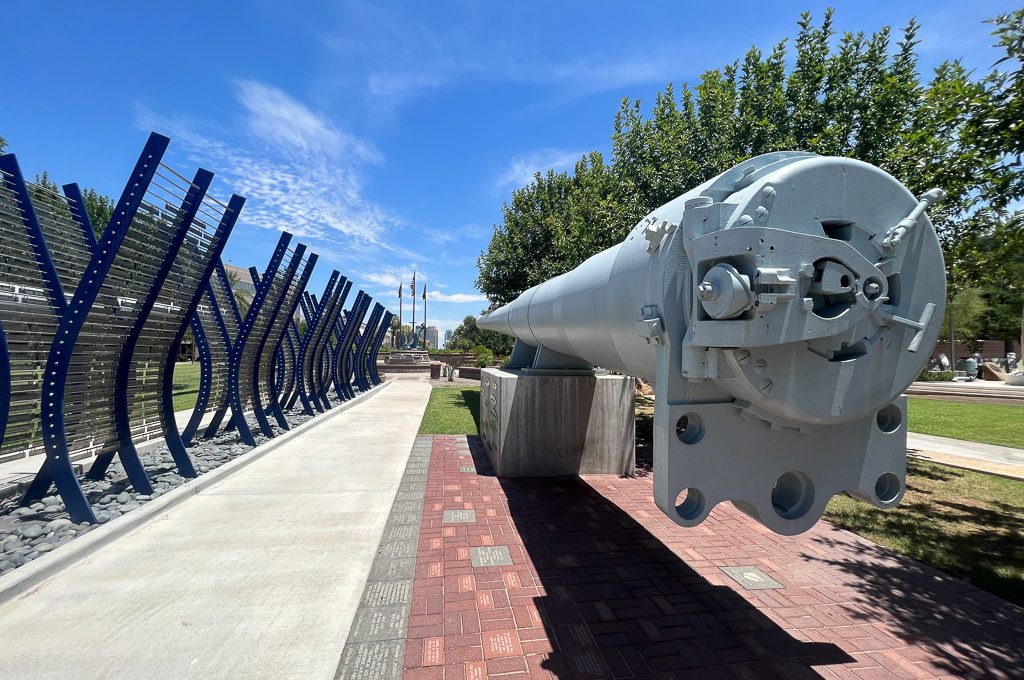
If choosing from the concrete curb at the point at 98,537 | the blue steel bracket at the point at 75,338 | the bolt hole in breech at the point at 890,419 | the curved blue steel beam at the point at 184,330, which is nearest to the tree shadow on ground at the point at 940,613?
the bolt hole in breech at the point at 890,419

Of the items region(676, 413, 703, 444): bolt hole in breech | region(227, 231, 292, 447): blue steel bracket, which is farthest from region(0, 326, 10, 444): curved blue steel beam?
region(676, 413, 703, 444): bolt hole in breech

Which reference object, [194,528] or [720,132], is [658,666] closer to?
[194,528]

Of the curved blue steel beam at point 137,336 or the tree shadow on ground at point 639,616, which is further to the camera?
the curved blue steel beam at point 137,336

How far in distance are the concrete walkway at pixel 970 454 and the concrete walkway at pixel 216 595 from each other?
8.76 meters

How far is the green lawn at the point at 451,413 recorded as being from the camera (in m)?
11.3

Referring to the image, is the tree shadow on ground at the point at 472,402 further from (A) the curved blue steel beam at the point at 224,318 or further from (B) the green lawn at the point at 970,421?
(B) the green lawn at the point at 970,421

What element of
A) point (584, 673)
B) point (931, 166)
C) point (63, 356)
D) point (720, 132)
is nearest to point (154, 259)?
point (63, 356)

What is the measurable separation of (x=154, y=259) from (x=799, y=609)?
24.4 ft

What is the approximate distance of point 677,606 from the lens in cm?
369

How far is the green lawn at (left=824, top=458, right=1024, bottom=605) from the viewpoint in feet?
14.6

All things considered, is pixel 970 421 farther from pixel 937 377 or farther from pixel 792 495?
pixel 937 377

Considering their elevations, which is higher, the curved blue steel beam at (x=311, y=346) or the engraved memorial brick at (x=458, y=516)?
the curved blue steel beam at (x=311, y=346)

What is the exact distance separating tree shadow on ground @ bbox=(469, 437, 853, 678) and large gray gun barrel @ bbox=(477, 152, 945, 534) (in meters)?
1.25

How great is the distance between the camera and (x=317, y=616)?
11.4 ft
